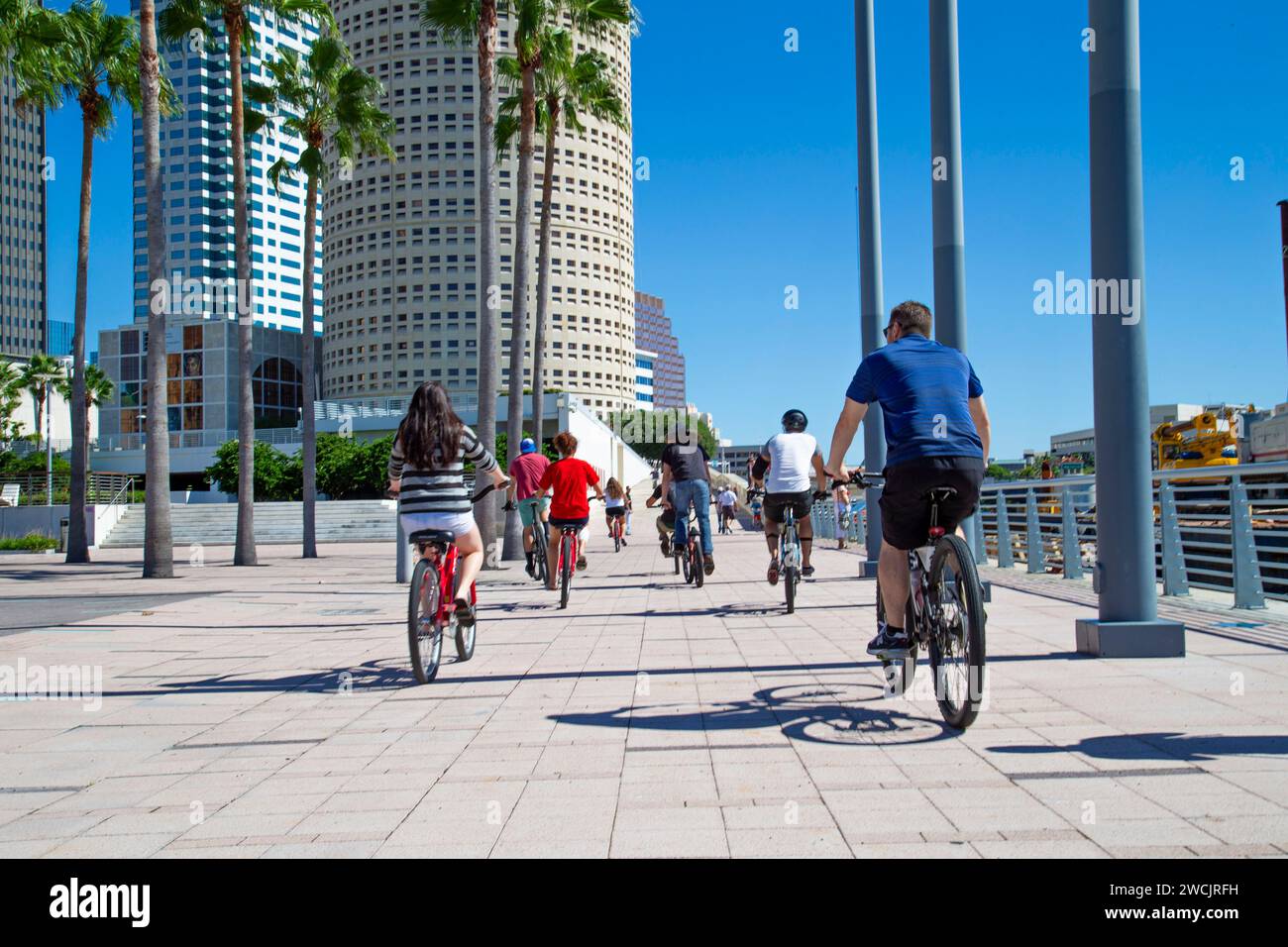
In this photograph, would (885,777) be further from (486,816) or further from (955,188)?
(955,188)

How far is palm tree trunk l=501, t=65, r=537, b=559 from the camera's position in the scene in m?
21.4

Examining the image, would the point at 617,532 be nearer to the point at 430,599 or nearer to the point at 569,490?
the point at 569,490

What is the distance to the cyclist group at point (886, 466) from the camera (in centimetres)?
497

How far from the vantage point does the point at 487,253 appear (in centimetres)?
1933

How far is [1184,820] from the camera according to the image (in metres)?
3.39

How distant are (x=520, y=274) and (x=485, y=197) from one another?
271 centimetres

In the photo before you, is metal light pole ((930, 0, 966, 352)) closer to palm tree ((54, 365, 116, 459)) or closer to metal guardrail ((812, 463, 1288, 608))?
metal guardrail ((812, 463, 1288, 608))

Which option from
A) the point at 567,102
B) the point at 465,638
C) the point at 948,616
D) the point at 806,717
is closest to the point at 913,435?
the point at 948,616

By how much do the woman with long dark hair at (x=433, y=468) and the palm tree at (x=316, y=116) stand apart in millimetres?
21371

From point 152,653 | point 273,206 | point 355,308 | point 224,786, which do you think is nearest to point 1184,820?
point 224,786

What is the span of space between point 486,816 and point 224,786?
133 centimetres

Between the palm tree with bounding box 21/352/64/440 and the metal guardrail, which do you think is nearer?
the metal guardrail

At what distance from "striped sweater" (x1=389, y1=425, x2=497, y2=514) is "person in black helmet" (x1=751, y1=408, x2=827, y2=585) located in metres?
3.91

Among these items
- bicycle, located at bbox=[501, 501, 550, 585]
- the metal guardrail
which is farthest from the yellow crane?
bicycle, located at bbox=[501, 501, 550, 585]
